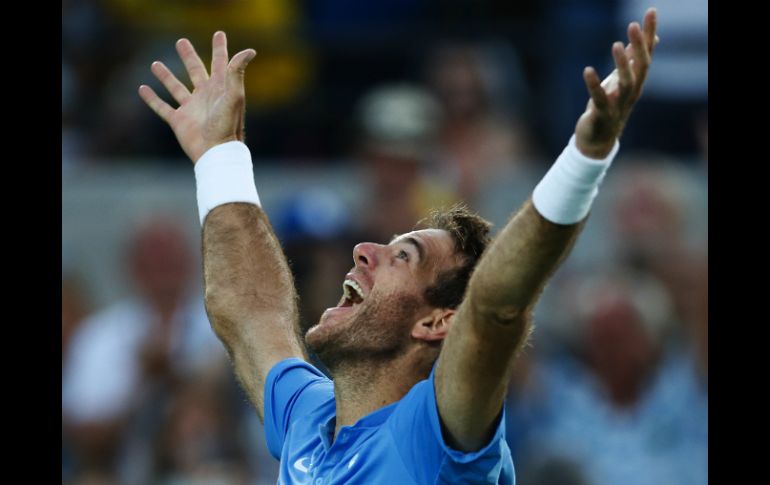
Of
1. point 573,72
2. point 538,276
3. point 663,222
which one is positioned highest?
point 538,276

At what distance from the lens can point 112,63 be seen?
9461 millimetres

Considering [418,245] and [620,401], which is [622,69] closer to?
[418,245]

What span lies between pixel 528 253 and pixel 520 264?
0.12 ft

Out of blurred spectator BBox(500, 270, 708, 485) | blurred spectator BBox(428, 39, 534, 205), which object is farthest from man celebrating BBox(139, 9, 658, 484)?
blurred spectator BBox(428, 39, 534, 205)

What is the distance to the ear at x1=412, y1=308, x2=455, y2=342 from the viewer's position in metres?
4.35

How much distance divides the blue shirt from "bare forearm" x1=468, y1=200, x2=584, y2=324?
0.42 m

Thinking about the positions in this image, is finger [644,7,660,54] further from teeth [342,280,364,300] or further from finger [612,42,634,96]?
teeth [342,280,364,300]

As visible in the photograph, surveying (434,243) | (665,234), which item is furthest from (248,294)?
(665,234)
